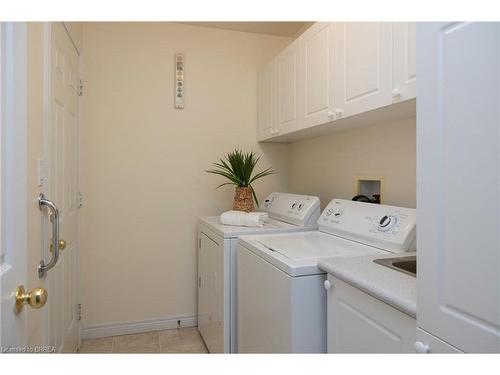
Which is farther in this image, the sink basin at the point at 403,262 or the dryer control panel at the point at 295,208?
the dryer control panel at the point at 295,208

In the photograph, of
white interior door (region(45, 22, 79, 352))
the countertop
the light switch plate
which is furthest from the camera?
the light switch plate

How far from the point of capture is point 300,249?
1551 millimetres

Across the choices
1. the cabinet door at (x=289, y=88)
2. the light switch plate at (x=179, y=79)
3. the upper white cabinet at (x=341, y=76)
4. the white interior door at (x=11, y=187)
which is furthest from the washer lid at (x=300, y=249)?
the light switch plate at (x=179, y=79)

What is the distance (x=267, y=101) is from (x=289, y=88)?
42cm

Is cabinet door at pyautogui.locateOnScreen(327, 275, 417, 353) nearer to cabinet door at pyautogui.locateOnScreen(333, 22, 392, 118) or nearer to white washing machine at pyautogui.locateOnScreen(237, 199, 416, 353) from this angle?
white washing machine at pyautogui.locateOnScreen(237, 199, 416, 353)

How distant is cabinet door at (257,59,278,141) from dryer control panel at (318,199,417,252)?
0.92 meters

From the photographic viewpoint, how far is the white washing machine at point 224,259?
195 cm

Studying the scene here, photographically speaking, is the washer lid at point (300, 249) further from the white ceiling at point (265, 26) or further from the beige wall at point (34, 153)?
the white ceiling at point (265, 26)

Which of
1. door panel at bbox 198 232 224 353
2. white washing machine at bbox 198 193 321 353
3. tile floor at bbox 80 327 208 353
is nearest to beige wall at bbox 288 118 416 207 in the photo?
white washing machine at bbox 198 193 321 353

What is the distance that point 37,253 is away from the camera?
50.3 inches

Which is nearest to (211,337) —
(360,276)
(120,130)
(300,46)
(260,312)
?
(260,312)

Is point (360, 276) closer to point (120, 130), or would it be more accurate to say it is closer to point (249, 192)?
point (249, 192)

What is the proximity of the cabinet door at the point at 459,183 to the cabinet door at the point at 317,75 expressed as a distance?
40.5 inches

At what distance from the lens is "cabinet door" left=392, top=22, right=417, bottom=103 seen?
48.9 inches
